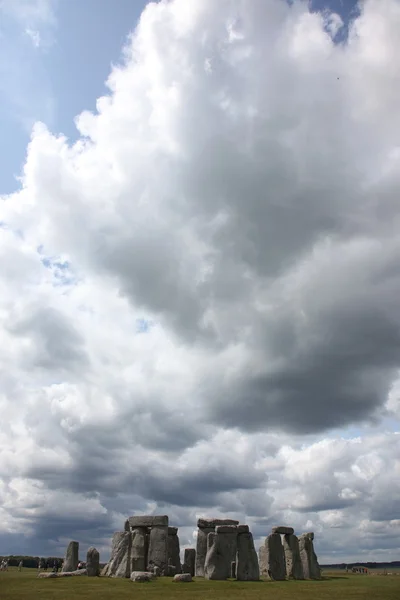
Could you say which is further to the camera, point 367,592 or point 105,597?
point 367,592

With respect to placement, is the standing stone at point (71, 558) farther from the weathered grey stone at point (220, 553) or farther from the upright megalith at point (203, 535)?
the weathered grey stone at point (220, 553)

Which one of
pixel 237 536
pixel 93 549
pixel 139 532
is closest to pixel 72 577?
pixel 93 549

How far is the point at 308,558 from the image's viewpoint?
34.8 meters

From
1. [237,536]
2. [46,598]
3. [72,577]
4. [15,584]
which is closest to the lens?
[46,598]

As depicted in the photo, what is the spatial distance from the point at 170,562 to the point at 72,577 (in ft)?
24.1

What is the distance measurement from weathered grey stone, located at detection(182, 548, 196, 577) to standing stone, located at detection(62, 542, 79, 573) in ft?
23.2

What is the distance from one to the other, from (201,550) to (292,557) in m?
5.92

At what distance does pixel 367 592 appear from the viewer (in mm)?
23359

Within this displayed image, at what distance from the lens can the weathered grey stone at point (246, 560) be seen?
2986cm

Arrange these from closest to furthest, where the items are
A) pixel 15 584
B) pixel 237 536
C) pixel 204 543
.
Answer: pixel 15 584, pixel 237 536, pixel 204 543

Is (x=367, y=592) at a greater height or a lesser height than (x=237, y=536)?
lesser

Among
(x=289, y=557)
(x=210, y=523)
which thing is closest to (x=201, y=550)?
(x=210, y=523)

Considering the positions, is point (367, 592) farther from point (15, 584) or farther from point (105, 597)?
point (15, 584)

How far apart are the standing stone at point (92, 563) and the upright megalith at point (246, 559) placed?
821 cm
